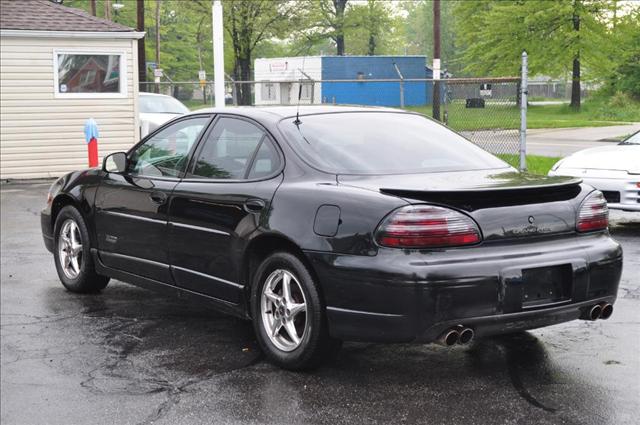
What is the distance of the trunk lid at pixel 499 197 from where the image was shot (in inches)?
178

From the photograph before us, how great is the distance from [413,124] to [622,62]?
30.0 meters

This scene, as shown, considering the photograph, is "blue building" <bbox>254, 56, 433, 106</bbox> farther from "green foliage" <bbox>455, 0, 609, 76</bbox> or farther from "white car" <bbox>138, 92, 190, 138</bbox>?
"white car" <bbox>138, 92, 190, 138</bbox>

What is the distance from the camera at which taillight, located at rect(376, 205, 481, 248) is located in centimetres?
441

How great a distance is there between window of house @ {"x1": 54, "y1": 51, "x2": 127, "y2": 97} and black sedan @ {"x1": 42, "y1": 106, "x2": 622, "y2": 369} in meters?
12.3

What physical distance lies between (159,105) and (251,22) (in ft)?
88.6

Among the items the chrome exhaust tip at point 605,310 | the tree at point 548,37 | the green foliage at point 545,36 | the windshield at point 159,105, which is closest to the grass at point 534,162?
the windshield at point 159,105

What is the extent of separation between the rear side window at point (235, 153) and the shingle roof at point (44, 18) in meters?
12.8

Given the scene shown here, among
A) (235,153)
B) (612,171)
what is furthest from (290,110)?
(612,171)

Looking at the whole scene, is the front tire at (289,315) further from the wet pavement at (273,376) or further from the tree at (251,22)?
the tree at (251,22)

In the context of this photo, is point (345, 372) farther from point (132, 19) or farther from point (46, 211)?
point (132, 19)

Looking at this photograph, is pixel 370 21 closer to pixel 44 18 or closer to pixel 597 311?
pixel 44 18

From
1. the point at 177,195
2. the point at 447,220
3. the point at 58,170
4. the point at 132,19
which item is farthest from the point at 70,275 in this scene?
the point at 132,19

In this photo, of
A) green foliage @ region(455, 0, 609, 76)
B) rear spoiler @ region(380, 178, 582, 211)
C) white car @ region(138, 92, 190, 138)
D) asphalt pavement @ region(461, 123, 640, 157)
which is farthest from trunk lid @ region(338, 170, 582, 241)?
green foliage @ region(455, 0, 609, 76)

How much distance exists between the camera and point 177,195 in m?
5.87
